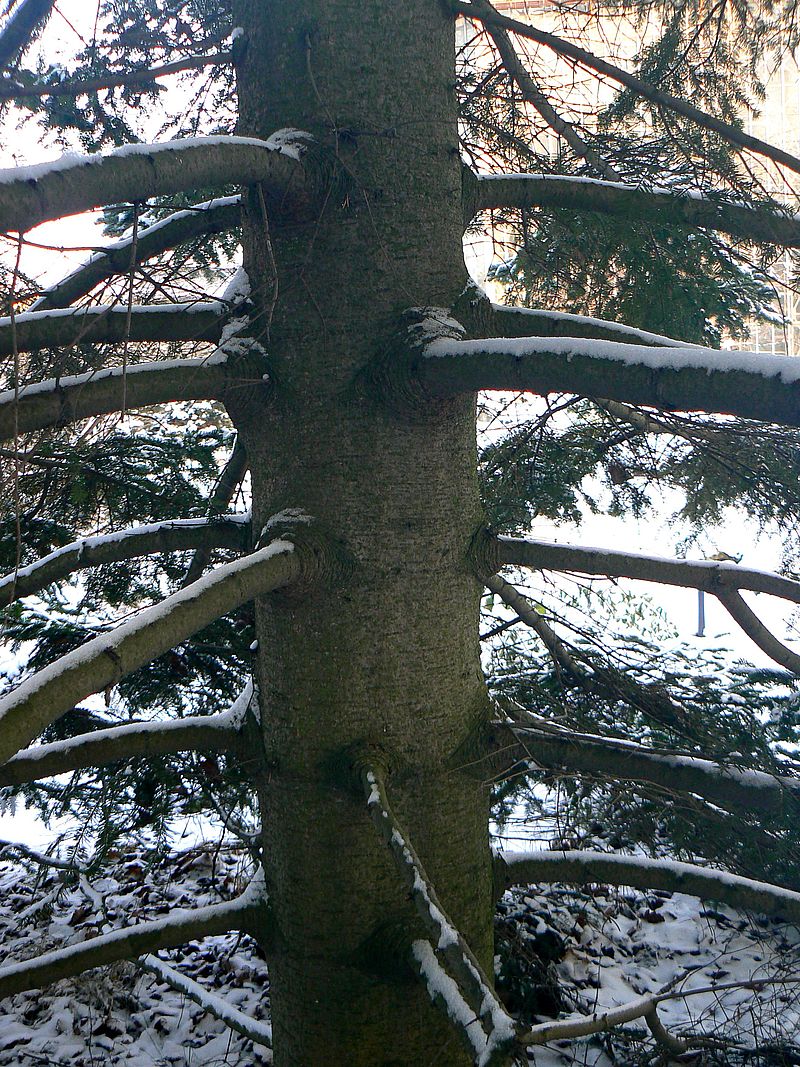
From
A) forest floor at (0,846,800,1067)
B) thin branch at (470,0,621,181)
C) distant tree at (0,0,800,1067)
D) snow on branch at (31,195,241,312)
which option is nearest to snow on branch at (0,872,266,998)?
distant tree at (0,0,800,1067)

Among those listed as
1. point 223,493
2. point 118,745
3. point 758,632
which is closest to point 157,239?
point 223,493

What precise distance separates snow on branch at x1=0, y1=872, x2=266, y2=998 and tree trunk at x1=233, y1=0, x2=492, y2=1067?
17cm

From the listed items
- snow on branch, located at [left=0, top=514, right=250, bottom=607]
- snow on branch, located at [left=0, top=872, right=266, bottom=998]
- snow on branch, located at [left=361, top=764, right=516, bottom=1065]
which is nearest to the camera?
snow on branch, located at [left=361, top=764, right=516, bottom=1065]

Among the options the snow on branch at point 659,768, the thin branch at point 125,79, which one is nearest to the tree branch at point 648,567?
the snow on branch at point 659,768

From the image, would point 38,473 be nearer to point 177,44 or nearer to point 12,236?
point 12,236

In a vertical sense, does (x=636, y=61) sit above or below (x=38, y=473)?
above

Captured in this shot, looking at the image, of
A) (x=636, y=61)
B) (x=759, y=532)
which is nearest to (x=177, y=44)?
(x=636, y=61)

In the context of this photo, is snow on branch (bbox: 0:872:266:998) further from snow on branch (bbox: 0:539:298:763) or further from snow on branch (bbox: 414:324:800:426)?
snow on branch (bbox: 414:324:800:426)

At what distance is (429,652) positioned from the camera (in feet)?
6.97

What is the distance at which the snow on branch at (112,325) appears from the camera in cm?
184

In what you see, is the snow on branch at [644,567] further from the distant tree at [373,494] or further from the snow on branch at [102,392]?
the snow on branch at [102,392]

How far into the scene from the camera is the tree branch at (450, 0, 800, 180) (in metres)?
2.34

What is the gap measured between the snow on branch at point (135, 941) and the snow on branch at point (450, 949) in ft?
1.77

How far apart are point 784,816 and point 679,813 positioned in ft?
1.02
